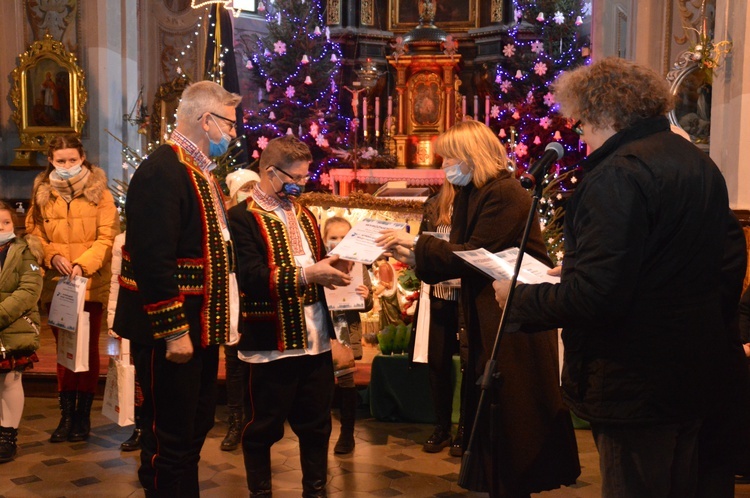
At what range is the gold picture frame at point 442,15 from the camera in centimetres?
1441

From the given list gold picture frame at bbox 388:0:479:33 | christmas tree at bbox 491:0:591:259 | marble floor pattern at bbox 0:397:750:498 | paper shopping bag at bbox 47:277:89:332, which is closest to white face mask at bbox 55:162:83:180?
paper shopping bag at bbox 47:277:89:332

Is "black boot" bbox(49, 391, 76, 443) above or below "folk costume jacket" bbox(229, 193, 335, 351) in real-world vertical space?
below

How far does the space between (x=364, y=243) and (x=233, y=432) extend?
1.94 meters

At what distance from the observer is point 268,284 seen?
10.6ft

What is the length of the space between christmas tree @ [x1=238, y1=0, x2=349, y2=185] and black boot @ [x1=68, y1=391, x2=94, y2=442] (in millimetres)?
8846

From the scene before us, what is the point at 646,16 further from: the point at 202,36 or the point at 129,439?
the point at 202,36

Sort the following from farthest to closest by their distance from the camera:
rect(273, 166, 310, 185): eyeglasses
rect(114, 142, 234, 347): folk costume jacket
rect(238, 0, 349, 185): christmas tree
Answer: rect(238, 0, 349, 185): christmas tree < rect(273, 166, 310, 185): eyeglasses < rect(114, 142, 234, 347): folk costume jacket

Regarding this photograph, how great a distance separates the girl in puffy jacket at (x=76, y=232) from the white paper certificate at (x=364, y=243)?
2.04m

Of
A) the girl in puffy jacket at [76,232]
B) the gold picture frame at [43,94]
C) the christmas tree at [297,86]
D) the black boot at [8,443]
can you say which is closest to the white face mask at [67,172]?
the girl in puffy jacket at [76,232]

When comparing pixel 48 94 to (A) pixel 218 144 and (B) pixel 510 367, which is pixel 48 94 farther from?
(B) pixel 510 367

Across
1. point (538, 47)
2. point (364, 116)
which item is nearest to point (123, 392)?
point (364, 116)

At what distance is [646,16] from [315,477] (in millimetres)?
6323

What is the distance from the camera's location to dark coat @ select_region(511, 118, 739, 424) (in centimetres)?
209

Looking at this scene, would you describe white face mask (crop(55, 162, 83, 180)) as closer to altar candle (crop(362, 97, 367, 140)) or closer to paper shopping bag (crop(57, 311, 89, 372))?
paper shopping bag (crop(57, 311, 89, 372))
